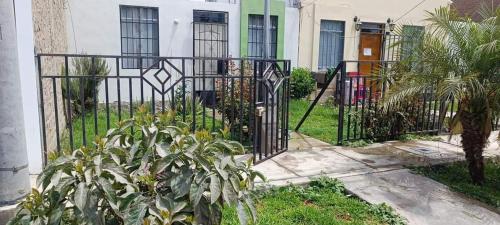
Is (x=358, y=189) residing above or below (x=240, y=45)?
below

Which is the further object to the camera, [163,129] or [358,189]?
[358,189]

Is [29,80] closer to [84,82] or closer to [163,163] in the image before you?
[163,163]

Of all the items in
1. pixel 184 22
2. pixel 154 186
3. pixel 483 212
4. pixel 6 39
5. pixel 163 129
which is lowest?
pixel 483 212

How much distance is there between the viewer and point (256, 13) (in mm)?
10391

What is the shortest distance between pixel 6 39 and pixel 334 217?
2.83 meters

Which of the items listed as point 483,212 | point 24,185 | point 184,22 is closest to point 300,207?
point 483,212

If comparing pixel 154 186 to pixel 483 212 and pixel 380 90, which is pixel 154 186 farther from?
pixel 380 90

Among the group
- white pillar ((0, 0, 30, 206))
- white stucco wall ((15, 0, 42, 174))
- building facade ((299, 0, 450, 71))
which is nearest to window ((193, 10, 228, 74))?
building facade ((299, 0, 450, 71))

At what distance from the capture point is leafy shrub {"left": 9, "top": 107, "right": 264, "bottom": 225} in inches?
75.3

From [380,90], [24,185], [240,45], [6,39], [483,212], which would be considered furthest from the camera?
[240,45]

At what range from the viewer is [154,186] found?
2066mm

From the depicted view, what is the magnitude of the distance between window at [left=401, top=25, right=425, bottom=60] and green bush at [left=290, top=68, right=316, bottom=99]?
570 cm

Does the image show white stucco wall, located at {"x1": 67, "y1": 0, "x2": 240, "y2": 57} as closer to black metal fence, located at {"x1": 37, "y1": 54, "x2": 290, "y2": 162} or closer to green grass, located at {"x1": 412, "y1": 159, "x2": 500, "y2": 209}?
black metal fence, located at {"x1": 37, "y1": 54, "x2": 290, "y2": 162}

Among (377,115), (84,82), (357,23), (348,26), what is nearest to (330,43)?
(348,26)
